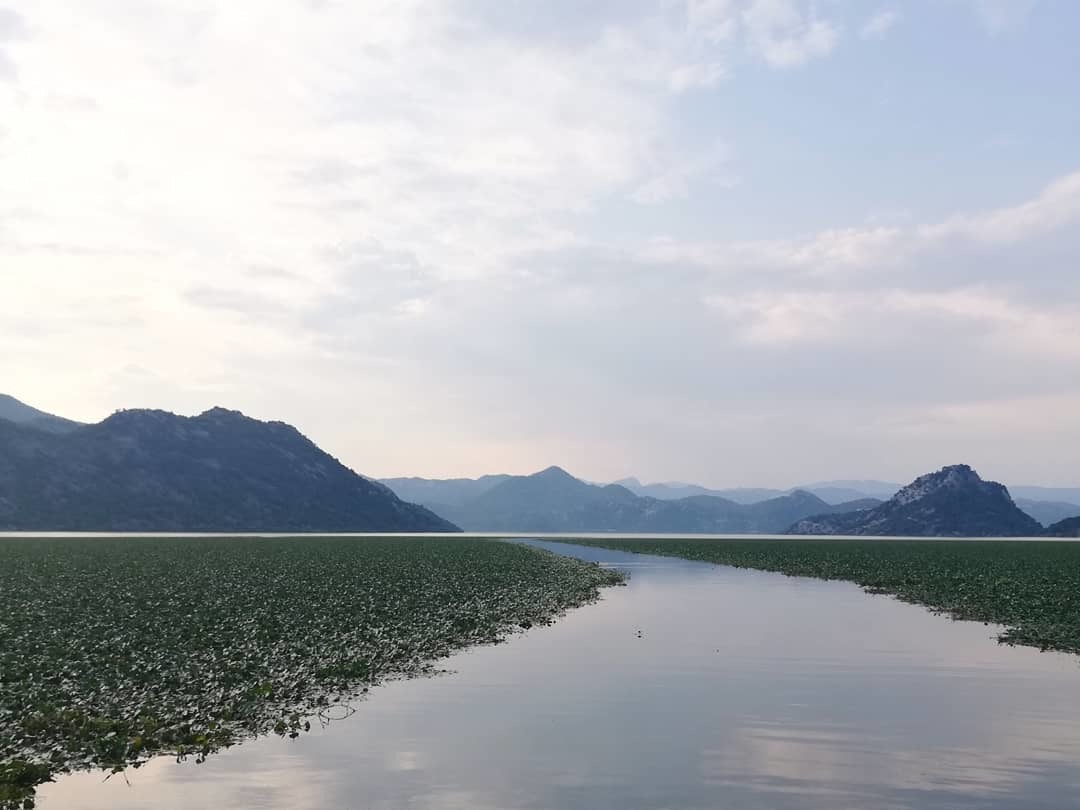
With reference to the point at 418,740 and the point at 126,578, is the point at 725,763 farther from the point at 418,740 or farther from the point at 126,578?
the point at 126,578

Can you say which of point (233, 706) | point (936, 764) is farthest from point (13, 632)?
point (936, 764)

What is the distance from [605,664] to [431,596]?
26.0 metres

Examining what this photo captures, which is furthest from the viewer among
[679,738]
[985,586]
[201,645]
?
[985,586]

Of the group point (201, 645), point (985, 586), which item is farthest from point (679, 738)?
point (985, 586)

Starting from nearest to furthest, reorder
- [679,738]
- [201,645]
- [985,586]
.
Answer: [679,738]
[201,645]
[985,586]

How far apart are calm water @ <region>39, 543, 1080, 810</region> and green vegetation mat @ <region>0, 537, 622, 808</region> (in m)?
1.85

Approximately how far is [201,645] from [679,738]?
20.5 meters

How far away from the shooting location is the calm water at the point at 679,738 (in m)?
16.8

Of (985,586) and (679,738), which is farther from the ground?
(985,586)

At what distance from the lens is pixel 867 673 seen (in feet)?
102

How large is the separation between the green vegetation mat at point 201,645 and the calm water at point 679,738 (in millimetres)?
1851

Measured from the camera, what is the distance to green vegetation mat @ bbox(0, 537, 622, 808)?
2123 centimetres

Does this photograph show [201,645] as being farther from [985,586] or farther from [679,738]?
[985,586]

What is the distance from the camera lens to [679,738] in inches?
839
